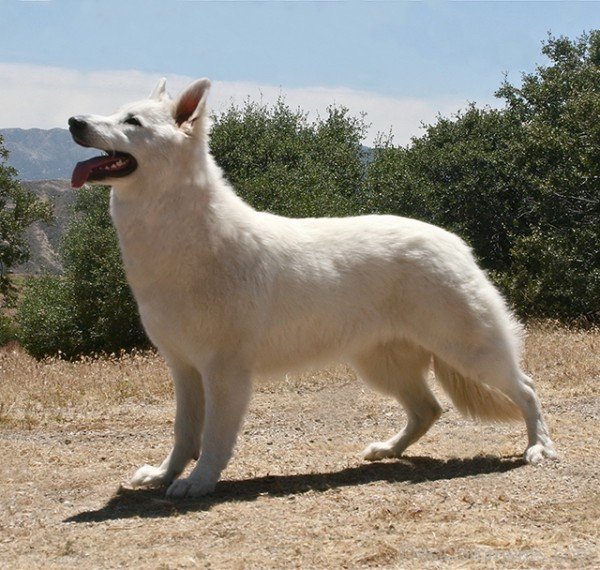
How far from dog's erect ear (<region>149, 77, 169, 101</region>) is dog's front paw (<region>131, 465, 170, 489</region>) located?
7.94 ft

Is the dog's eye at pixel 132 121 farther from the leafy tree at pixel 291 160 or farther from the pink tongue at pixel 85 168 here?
the leafy tree at pixel 291 160

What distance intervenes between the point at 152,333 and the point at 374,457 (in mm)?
2001

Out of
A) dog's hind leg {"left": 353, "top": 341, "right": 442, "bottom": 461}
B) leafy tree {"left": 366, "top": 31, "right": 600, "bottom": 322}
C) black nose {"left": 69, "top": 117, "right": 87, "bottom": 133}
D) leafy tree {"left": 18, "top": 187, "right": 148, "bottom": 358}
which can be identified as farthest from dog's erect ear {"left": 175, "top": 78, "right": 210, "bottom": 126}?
leafy tree {"left": 18, "top": 187, "right": 148, "bottom": 358}

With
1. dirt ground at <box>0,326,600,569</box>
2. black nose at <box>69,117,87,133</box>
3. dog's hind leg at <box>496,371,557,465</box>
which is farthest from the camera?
dog's hind leg at <box>496,371,557,465</box>

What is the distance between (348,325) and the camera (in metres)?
6.31

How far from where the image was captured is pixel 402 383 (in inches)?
273

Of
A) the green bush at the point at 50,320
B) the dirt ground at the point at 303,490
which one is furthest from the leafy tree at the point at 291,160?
the dirt ground at the point at 303,490

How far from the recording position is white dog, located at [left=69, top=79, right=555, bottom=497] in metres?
5.77

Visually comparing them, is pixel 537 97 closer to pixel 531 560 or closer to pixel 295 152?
→ pixel 295 152

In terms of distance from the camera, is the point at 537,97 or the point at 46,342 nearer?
the point at 537,97

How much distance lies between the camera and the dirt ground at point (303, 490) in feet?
15.3

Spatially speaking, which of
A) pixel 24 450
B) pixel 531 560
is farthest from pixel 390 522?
pixel 24 450

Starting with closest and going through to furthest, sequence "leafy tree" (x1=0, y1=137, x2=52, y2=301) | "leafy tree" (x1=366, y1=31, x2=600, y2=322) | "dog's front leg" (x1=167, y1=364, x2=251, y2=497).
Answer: "dog's front leg" (x1=167, y1=364, x2=251, y2=497) < "leafy tree" (x1=366, y1=31, x2=600, y2=322) < "leafy tree" (x1=0, y1=137, x2=52, y2=301)

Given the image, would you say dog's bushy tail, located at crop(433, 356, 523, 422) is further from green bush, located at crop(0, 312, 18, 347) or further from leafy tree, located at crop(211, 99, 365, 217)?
green bush, located at crop(0, 312, 18, 347)
